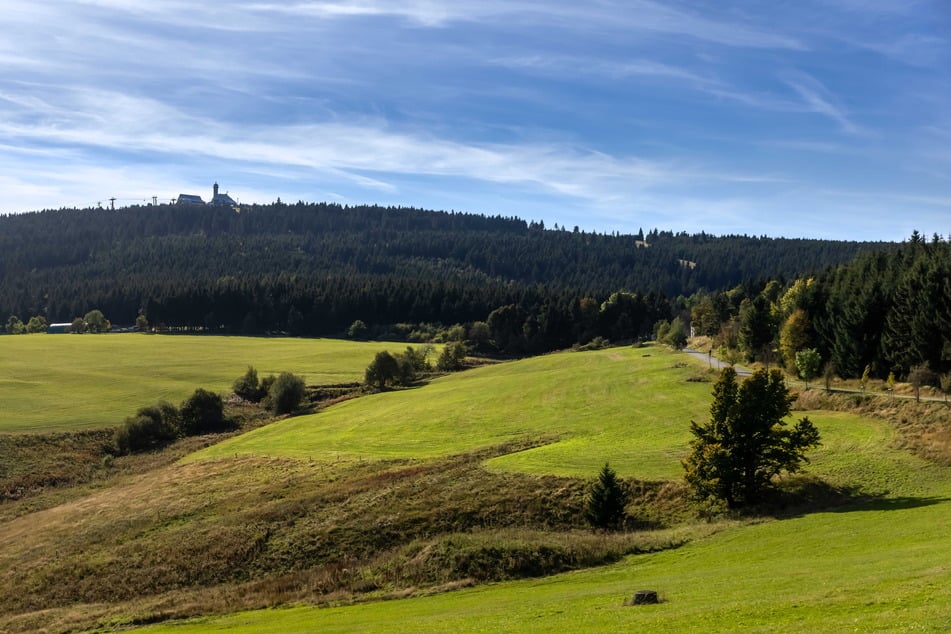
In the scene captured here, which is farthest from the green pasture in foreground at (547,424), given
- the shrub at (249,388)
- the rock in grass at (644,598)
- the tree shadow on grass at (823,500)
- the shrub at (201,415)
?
the rock in grass at (644,598)

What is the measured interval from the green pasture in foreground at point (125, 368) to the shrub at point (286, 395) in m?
13.2

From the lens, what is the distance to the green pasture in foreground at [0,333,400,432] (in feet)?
283

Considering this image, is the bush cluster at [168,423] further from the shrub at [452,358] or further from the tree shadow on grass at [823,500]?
the tree shadow on grass at [823,500]

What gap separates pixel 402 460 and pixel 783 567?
37236 mm

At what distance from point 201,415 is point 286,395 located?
11.4 m

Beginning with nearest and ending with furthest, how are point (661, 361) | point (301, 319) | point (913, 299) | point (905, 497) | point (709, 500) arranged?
1. point (905, 497)
2. point (709, 500)
3. point (913, 299)
4. point (661, 361)
5. point (301, 319)

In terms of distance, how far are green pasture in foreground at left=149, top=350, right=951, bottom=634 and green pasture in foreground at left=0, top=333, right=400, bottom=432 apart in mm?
28872

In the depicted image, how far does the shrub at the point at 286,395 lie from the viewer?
A: 94.5 metres

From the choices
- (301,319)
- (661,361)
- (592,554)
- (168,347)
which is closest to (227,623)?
(592,554)

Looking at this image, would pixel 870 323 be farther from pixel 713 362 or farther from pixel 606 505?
pixel 606 505

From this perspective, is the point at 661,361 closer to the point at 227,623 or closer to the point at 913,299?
the point at 913,299

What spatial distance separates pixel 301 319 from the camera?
192 m

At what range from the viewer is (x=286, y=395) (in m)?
94.6

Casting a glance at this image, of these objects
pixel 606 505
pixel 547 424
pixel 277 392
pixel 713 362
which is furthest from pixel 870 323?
pixel 277 392
